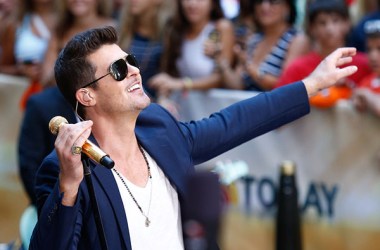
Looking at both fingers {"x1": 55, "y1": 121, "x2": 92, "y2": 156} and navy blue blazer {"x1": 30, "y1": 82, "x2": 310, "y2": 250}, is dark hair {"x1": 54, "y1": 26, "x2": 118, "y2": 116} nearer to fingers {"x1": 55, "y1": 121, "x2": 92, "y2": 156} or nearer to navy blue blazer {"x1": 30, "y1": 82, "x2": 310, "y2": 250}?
navy blue blazer {"x1": 30, "y1": 82, "x2": 310, "y2": 250}

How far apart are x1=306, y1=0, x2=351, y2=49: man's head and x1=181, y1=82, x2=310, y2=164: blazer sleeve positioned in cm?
223

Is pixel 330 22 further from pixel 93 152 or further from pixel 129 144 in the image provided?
pixel 93 152

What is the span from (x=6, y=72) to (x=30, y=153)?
2596mm

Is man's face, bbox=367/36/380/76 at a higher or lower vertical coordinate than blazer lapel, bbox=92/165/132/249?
higher

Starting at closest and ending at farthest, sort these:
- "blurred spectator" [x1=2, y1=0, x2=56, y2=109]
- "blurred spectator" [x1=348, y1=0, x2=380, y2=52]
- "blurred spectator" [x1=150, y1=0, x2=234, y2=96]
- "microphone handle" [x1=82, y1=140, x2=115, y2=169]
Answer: "microphone handle" [x1=82, y1=140, x2=115, y2=169] < "blurred spectator" [x1=348, y1=0, x2=380, y2=52] < "blurred spectator" [x1=150, y1=0, x2=234, y2=96] < "blurred spectator" [x1=2, y1=0, x2=56, y2=109]

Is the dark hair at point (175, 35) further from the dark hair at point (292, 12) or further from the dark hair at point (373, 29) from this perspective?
the dark hair at point (373, 29)

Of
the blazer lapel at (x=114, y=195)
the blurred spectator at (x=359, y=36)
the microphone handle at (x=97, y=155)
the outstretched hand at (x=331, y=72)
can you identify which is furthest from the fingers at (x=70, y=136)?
the blurred spectator at (x=359, y=36)

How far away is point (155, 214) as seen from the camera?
3.71 metres

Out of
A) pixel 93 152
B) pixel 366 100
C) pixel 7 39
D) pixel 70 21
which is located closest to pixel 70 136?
pixel 93 152

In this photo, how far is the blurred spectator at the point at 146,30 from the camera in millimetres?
7020

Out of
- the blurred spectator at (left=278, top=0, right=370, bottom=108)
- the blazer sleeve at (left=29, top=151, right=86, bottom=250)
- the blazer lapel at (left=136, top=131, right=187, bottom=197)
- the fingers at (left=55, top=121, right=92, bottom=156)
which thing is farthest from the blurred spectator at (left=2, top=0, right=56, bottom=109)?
the fingers at (left=55, top=121, right=92, bottom=156)

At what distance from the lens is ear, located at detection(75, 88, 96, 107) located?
3.88m

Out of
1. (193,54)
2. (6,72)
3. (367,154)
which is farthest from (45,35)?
(367,154)

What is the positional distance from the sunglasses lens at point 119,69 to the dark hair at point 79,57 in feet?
0.31
